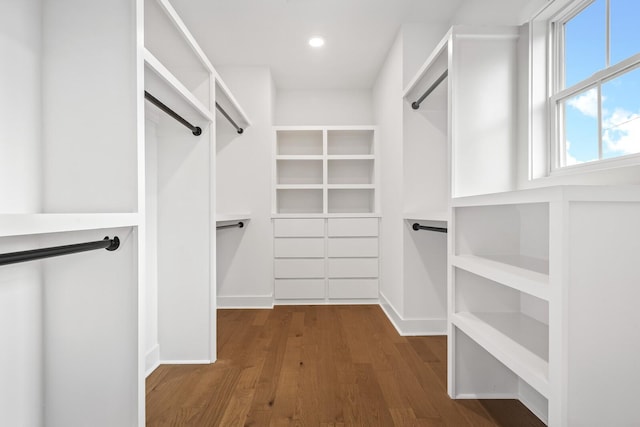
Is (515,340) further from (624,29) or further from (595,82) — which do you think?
(624,29)

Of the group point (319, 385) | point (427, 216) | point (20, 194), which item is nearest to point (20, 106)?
point (20, 194)

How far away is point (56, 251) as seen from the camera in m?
0.96

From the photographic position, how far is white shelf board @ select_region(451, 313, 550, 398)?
113 cm

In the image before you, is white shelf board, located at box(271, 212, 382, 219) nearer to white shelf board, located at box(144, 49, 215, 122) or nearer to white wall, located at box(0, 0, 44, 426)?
white shelf board, located at box(144, 49, 215, 122)

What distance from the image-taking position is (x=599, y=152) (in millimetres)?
1507

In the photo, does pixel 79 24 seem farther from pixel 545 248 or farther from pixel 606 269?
pixel 545 248

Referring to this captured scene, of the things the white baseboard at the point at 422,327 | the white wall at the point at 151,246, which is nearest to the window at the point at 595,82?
the white baseboard at the point at 422,327

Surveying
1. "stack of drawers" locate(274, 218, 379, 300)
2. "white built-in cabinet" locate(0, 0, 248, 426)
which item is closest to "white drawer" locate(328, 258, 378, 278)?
"stack of drawers" locate(274, 218, 379, 300)

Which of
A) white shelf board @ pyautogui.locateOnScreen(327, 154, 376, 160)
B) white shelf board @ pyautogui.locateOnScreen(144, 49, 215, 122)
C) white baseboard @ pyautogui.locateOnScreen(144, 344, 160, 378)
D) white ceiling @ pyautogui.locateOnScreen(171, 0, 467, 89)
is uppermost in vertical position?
white ceiling @ pyautogui.locateOnScreen(171, 0, 467, 89)

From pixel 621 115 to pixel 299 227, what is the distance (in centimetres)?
279

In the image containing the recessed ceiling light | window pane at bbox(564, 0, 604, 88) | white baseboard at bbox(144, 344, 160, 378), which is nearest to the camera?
window pane at bbox(564, 0, 604, 88)

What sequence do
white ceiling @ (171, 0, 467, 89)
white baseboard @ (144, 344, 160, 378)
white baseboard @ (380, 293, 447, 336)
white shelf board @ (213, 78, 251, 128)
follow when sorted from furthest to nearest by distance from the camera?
white baseboard @ (380, 293, 447, 336) < white ceiling @ (171, 0, 467, 89) < white shelf board @ (213, 78, 251, 128) < white baseboard @ (144, 344, 160, 378)

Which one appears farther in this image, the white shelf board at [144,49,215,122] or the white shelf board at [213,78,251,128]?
the white shelf board at [213,78,251,128]

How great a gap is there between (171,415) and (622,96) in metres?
2.41
